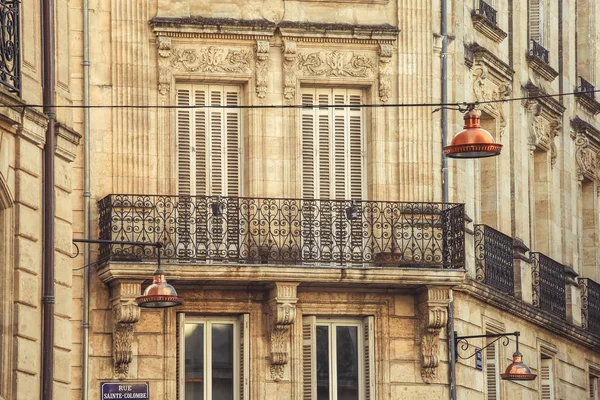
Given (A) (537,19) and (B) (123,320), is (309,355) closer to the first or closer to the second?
(B) (123,320)

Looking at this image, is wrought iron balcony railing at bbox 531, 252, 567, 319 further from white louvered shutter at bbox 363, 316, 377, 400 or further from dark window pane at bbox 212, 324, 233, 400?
dark window pane at bbox 212, 324, 233, 400

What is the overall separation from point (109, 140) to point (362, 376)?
5003 millimetres

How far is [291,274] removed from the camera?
31.0 meters

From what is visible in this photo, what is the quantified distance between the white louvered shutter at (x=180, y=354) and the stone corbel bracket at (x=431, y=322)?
136 inches

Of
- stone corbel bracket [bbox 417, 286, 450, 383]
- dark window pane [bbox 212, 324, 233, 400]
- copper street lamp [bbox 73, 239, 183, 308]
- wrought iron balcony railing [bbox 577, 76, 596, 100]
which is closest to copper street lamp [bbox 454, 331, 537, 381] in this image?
stone corbel bracket [bbox 417, 286, 450, 383]

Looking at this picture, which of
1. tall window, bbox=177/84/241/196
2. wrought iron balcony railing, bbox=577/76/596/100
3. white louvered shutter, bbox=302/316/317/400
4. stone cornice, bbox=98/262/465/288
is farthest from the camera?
wrought iron balcony railing, bbox=577/76/596/100

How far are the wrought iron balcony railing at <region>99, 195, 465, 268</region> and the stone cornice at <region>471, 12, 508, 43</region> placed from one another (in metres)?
3.68

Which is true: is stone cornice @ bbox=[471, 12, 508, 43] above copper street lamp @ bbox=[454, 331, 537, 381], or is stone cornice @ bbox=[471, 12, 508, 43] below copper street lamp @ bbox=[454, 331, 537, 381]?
above

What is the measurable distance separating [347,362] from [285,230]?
218cm

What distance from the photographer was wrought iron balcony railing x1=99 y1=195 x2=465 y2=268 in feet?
101

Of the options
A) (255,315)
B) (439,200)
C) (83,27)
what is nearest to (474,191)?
(439,200)

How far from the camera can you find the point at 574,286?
126 feet

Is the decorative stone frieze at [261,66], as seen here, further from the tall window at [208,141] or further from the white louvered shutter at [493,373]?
the white louvered shutter at [493,373]

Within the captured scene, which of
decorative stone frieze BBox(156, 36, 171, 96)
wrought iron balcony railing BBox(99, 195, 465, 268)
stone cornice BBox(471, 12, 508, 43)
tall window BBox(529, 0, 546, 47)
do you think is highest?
tall window BBox(529, 0, 546, 47)
